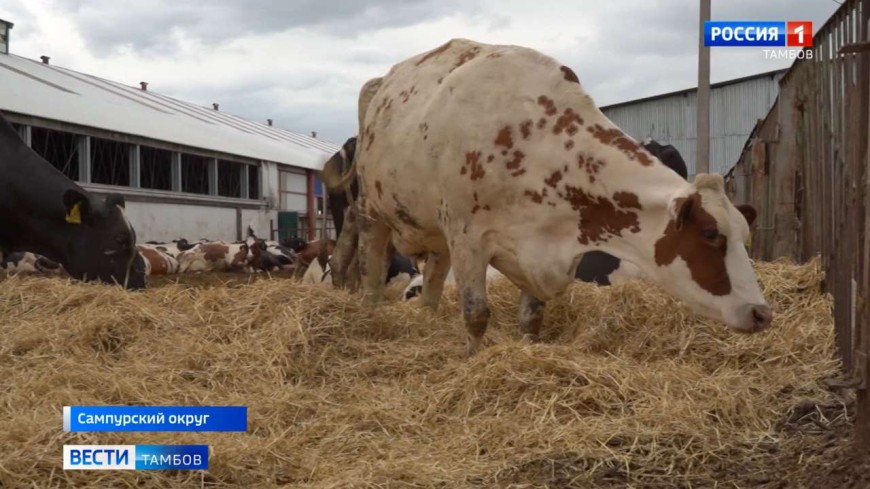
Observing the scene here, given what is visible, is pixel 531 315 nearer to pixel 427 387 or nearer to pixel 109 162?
pixel 427 387

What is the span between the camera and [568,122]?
577 cm

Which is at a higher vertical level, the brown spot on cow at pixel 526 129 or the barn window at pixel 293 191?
the barn window at pixel 293 191

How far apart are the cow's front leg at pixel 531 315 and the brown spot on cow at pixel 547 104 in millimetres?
1290

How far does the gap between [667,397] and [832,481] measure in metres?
1.13

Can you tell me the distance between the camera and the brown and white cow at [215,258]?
19297mm

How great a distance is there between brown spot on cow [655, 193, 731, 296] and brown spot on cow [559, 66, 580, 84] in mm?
1378

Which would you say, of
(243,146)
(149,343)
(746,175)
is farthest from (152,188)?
(149,343)

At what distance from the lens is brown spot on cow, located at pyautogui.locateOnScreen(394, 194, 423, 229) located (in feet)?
22.0

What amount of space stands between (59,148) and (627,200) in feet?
68.0

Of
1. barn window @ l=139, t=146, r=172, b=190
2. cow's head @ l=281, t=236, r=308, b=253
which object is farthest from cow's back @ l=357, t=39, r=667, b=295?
barn window @ l=139, t=146, r=172, b=190

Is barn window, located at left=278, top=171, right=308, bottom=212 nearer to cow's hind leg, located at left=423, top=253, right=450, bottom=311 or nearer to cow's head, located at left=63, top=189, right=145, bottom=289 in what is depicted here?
cow's head, located at left=63, top=189, right=145, bottom=289

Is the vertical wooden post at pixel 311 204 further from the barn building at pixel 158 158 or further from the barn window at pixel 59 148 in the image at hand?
the barn window at pixel 59 148

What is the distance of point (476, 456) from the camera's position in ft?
13.1

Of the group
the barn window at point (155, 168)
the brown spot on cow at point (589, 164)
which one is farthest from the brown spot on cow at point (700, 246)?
the barn window at point (155, 168)
